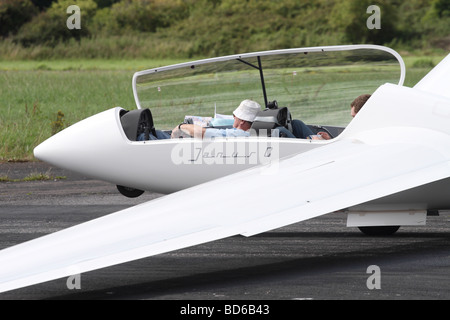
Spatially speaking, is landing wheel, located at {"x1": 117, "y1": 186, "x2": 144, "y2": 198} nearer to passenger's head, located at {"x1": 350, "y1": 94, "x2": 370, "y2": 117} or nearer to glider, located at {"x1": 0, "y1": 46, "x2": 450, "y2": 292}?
glider, located at {"x1": 0, "y1": 46, "x2": 450, "y2": 292}

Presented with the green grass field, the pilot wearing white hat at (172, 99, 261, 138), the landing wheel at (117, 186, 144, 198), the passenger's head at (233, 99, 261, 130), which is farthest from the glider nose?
the green grass field

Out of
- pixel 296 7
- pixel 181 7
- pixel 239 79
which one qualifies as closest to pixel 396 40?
pixel 296 7

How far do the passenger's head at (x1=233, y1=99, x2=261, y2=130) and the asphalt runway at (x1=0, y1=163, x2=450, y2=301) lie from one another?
1.48m

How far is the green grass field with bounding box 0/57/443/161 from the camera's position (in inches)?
920

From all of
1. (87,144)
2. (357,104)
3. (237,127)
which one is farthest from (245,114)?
(87,144)

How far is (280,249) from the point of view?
10641 millimetres

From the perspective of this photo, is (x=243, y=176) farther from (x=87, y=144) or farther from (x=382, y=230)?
(x=87, y=144)

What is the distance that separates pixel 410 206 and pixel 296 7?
69.6 meters

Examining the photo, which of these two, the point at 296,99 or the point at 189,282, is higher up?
the point at 296,99

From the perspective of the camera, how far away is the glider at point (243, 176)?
7988 mm

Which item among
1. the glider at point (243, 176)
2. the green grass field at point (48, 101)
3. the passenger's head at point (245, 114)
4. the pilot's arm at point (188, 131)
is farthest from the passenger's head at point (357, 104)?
the green grass field at point (48, 101)

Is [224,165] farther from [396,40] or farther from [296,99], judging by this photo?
[396,40]

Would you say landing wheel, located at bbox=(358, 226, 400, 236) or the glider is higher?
the glider

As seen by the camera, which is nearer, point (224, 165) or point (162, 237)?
point (162, 237)
